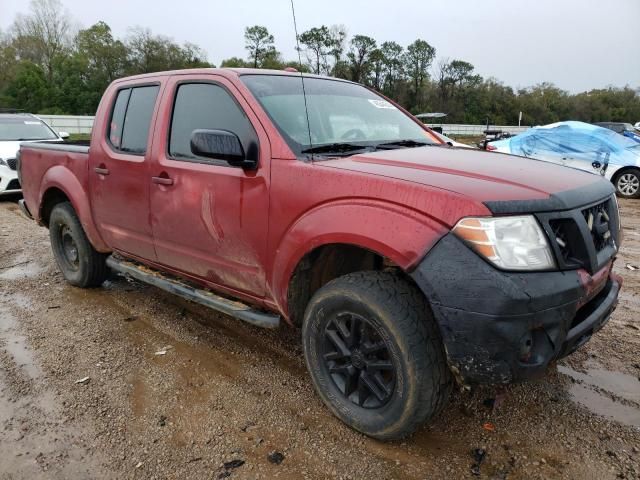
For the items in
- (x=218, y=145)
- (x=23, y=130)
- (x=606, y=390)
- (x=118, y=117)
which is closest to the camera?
(x=218, y=145)

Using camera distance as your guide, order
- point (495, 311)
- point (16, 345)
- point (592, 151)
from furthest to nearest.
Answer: point (592, 151) < point (16, 345) < point (495, 311)

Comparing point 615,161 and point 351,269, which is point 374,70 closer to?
point 615,161

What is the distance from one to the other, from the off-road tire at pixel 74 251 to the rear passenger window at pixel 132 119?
1085 millimetres

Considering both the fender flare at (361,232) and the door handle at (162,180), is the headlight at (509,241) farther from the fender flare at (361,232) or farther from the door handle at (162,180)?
the door handle at (162,180)

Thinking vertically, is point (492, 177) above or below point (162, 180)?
above

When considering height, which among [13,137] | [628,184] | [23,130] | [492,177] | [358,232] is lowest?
[628,184]

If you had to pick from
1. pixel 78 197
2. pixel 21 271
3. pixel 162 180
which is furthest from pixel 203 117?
pixel 21 271

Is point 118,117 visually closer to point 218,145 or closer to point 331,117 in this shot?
point 218,145

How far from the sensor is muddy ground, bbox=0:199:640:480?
2.34 meters

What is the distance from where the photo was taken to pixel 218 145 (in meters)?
2.67

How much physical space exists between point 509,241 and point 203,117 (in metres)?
2.11

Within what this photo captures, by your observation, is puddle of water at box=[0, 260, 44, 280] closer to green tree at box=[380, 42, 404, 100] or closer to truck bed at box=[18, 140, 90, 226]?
truck bed at box=[18, 140, 90, 226]

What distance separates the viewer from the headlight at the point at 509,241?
6.56ft

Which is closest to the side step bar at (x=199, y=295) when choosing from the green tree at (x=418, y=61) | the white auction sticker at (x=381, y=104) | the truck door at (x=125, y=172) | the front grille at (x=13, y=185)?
the truck door at (x=125, y=172)
